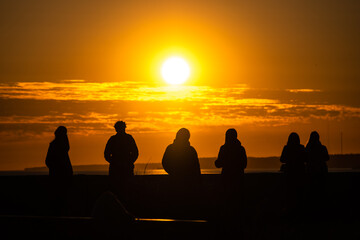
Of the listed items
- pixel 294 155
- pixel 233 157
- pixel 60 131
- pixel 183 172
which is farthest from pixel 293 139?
pixel 60 131

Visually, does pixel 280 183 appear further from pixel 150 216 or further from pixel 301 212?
pixel 150 216

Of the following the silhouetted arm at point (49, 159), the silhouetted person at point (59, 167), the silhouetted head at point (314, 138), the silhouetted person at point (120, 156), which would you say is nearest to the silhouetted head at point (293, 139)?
the silhouetted head at point (314, 138)

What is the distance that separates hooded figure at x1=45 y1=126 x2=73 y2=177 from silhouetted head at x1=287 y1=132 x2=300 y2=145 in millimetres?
4388

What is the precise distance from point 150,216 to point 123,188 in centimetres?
121

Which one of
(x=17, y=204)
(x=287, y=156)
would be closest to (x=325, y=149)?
(x=287, y=156)

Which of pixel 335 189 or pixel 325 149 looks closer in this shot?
pixel 325 149

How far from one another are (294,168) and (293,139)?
588 millimetres

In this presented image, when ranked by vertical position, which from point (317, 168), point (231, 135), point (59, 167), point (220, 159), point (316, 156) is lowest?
point (317, 168)

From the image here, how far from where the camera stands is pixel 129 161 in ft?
50.8

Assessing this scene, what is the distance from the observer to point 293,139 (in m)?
15.8

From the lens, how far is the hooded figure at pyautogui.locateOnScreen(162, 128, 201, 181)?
42.5 feet

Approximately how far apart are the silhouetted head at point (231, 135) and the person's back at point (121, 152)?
236 cm

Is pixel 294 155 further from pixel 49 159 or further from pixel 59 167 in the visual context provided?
pixel 49 159

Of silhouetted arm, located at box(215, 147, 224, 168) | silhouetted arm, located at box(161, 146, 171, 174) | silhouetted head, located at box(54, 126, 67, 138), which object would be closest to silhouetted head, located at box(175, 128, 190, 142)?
silhouetted arm, located at box(161, 146, 171, 174)
